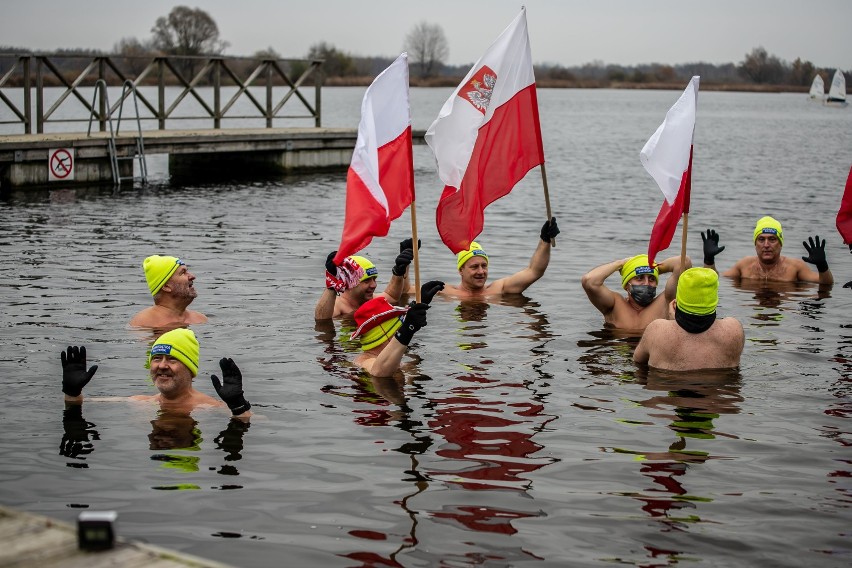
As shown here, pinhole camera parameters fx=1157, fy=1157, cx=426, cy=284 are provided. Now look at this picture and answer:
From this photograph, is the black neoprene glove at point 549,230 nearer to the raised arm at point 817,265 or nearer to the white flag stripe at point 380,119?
the white flag stripe at point 380,119

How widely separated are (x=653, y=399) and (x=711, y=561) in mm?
3295

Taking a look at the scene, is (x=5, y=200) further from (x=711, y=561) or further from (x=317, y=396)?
(x=711, y=561)

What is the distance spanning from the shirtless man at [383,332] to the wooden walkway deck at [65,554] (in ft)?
13.2

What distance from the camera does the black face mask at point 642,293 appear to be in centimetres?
1166

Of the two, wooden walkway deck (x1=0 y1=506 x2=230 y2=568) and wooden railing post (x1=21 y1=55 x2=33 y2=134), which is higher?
wooden railing post (x1=21 y1=55 x2=33 y2=134)

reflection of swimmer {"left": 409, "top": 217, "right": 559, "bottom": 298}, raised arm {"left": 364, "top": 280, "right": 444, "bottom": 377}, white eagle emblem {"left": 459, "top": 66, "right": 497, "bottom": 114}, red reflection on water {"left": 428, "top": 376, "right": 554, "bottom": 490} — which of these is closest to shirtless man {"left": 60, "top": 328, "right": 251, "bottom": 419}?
raised arm {"left": 364, "top": 280, "right": 444, "bottom": 377}

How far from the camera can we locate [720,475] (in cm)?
758

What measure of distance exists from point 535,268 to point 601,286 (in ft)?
5.99

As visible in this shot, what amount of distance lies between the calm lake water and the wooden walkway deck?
127 centimetres

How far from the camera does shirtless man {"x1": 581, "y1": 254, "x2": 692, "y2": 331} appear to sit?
→ 11492 mm

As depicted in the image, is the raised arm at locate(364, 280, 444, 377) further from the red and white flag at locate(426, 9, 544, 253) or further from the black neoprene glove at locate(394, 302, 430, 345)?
the red and white flag at locate(426, 9, 544, 253)

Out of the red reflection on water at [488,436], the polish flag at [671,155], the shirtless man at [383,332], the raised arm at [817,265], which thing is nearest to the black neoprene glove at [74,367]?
the shirtless man at [383,332]

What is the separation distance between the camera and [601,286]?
464 inches

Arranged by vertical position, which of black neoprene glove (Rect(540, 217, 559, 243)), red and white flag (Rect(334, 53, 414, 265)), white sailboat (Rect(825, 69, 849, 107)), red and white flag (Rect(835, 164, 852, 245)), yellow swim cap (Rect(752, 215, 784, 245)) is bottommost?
yellow swim cap (Rect(752, 215, 784, 245))
